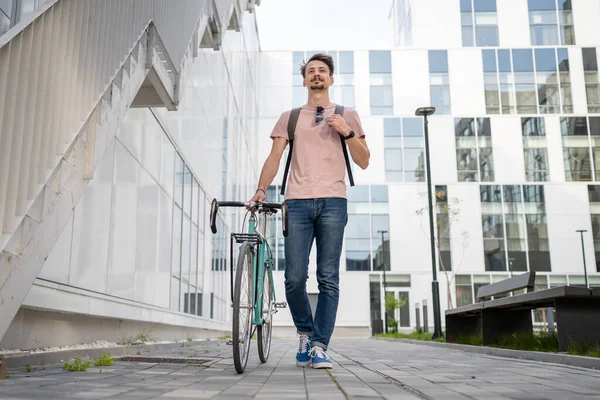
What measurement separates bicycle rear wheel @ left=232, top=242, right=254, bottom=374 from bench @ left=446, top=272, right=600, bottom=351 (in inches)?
120

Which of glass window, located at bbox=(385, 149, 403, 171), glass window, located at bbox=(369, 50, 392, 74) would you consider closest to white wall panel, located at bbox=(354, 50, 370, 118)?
glass window, located at bbox=(369, 50, 392, 74)

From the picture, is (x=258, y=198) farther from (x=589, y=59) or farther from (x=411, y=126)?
(x=589, y=59)

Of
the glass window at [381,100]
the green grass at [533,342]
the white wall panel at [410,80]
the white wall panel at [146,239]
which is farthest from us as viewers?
the glass window at [381,100]

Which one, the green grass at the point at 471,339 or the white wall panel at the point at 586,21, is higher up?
the white wall panel at the point at 586,21

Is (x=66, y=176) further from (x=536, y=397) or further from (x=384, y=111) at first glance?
(x=384, y=111)

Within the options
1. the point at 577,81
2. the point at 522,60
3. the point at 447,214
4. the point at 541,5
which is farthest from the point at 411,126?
the point at 541,5

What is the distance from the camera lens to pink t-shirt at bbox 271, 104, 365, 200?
493 cm

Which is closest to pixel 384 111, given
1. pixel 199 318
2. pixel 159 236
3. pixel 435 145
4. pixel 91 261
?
pixel 435 145

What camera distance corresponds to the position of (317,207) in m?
4.88

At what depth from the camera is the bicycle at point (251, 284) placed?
4230 mm

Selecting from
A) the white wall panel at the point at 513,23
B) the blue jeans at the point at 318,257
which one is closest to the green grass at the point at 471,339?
the blue jeans at the point at 318,257

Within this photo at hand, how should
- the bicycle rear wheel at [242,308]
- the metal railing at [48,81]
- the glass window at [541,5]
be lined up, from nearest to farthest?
the metal railing at [48,81]
the bicycle rear wheel at [242,308]
the glass window at [541,5]

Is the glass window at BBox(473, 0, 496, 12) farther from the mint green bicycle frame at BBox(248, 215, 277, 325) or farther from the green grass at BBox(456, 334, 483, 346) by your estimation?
the mint green bicycle frame at BBox(248, 215, 277, 325)

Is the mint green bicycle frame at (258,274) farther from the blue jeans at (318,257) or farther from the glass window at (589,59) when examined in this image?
the glass window at (589,59)
